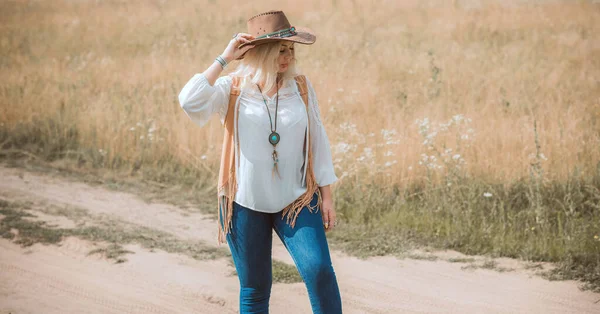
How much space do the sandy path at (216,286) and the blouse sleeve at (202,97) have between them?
1.84 m

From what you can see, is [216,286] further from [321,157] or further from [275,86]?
[275,86]

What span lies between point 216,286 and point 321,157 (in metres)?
2.04

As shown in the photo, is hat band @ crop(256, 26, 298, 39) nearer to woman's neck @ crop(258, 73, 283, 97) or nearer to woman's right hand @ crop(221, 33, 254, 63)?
woman's right hand @ crop(221, 33, 254, 63)

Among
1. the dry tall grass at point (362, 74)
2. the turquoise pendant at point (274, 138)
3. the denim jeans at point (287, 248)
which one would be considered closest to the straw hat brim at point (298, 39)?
the turquoise pendant at point (274, 138)

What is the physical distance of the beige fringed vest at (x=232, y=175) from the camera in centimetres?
310

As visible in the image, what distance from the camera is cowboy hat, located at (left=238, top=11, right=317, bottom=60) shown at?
3.10m

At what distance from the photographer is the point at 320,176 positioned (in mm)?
3191

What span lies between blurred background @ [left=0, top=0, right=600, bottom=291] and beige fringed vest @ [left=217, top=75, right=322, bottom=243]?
262cm

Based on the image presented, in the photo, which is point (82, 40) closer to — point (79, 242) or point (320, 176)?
point (79, 242)

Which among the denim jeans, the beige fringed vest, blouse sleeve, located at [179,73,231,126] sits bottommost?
the denim jeans

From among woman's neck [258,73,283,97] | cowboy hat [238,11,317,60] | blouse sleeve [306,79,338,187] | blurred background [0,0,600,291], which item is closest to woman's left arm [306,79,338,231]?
blouse sleeve [306,79,338,187]

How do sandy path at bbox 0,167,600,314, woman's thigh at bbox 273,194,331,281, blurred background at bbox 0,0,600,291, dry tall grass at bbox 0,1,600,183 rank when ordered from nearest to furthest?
1. woman's thigh at bbox 273,194,331,281
2. sandy path at bbox 0,167,600,314
3. blurred background at bbox 0,0,600,291
4. dry tall grass at bbox 0,1,600,183

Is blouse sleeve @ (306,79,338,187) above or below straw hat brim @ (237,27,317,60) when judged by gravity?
below

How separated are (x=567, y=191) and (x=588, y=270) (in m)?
1.52
